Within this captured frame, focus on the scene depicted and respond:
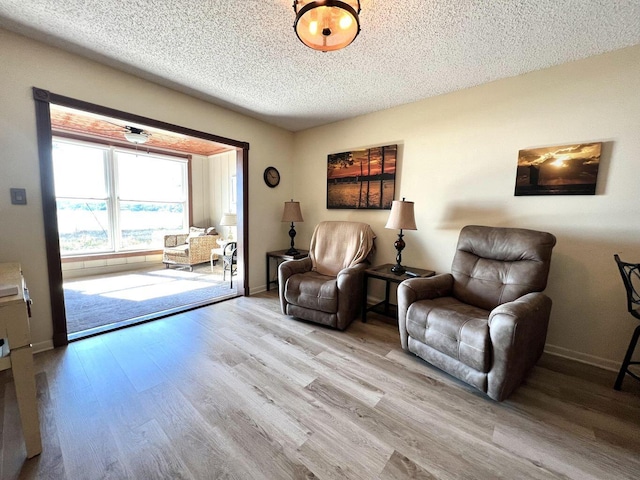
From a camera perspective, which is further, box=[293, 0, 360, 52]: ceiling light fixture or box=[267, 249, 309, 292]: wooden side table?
box=[267, 249, 309, 292]: wooden side table

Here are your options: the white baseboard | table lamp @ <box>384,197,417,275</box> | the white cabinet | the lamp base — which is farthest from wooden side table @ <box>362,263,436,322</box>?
the white cabinet

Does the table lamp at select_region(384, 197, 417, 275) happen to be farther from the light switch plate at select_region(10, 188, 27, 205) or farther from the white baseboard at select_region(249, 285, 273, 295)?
the light switch plate at select_region(10, 188, 27, 205)

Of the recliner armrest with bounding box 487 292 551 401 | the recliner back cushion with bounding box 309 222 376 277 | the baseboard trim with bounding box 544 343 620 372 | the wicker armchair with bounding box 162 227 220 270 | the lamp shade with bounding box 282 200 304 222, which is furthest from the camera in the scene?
the wicker armchair with bounding box 162 227 220 270

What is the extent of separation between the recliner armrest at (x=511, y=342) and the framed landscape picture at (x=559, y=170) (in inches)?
42.4

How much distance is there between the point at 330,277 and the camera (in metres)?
2.91

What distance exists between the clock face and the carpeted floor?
1665 mm

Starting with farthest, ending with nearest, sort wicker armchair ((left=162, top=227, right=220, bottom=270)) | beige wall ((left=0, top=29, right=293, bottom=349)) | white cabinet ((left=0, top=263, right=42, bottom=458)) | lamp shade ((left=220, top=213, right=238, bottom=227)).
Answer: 1. wicker armchair ((left=162, top=227, right=220, bottom=270))
2. lamp shade ((left=220, top=213, right=238, bottom=227))
3. beige wall ((left=0, top=29, right=293, bottom=349))
4. white cabinet ((left=0, top=263, right=42, bottom=458))

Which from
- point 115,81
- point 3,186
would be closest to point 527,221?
point 115,81

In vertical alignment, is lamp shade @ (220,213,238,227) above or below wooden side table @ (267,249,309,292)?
above

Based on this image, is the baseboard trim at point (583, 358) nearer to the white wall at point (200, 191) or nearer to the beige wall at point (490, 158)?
the beige wall at point (490, 158)

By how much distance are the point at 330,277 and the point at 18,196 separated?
2697 millimetres

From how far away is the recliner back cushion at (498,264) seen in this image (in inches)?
76.5

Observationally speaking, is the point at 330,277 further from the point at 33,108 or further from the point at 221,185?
the point at 221,185

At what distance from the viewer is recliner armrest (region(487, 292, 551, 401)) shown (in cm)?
151
